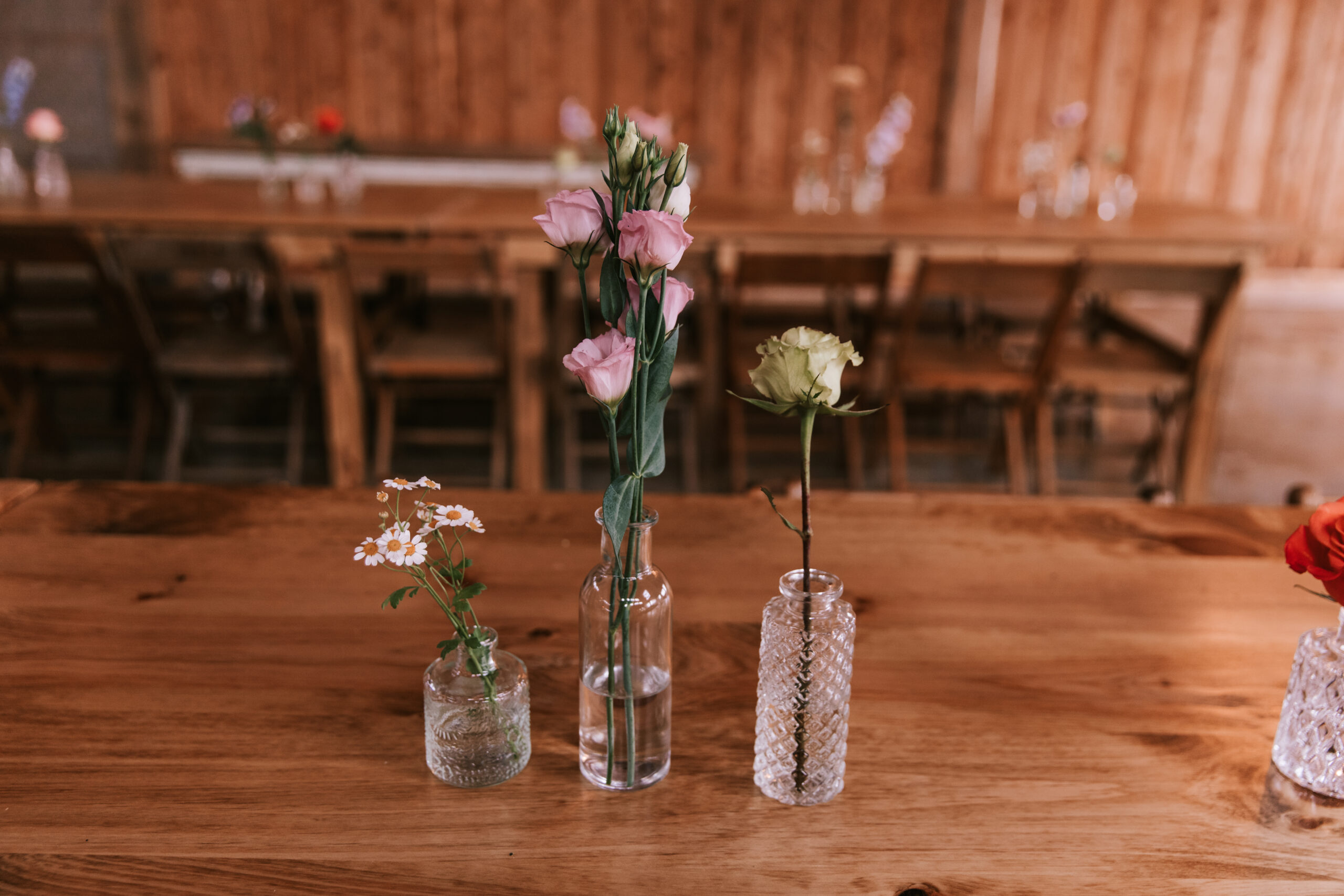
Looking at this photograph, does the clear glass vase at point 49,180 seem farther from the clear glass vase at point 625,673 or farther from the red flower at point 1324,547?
the red flower at point 1324,547

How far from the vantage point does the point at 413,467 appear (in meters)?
3.61

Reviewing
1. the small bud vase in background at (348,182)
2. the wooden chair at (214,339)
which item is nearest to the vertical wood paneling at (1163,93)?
the small bud vase in background at (348,182)

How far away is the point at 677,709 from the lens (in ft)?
3.19

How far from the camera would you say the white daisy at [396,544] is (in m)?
0.78

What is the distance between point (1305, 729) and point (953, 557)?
0.47 m

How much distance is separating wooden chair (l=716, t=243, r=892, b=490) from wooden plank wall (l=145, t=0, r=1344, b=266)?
2446 millimetres

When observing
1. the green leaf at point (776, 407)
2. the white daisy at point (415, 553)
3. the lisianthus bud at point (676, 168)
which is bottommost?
the white daisy at point (415, 553)

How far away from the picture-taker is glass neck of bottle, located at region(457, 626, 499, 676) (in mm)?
837

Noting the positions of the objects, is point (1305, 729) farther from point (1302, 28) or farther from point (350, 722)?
point (1302, 28)

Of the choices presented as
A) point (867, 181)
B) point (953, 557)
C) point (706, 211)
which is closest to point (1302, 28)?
point (867, 181)

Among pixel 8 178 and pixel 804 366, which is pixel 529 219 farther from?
pixel 804 366

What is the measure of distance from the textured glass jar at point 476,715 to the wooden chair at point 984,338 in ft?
5.89

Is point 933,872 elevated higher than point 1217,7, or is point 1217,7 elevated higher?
point 1217,7

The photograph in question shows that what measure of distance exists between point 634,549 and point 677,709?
25 centimetres
